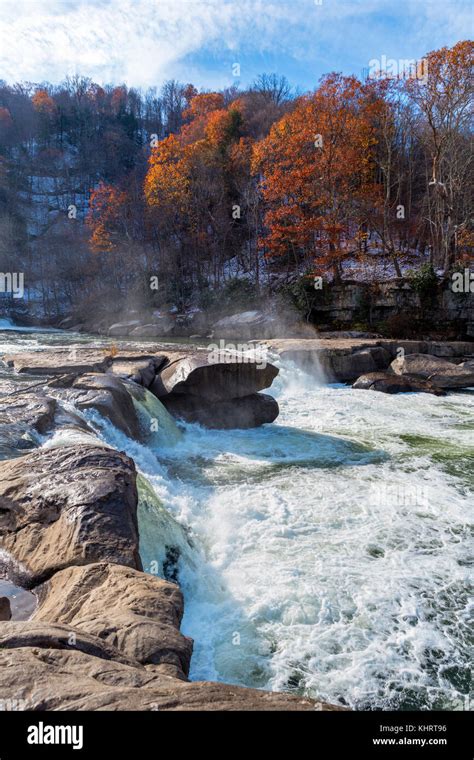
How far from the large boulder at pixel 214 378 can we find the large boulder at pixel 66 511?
5035mm

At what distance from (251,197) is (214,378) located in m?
21.3

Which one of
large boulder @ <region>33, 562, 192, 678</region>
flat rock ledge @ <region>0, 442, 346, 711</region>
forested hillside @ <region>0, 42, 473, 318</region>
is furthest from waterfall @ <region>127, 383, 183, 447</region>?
forested hillside @ <region>0, 42, 473, 318</region>

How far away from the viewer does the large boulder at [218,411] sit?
9.88 m

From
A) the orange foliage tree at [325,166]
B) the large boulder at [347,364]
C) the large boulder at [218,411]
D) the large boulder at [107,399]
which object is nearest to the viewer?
the large boulder at [107,399]

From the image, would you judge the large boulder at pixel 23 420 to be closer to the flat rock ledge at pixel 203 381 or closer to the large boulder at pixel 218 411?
the flat rock ledge at pixel 203 381

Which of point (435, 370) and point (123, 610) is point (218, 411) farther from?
point (435, 370)

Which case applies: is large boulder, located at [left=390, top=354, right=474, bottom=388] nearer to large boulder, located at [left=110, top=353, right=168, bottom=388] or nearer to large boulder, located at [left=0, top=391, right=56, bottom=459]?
large boulder, located at [left=110, top=353, right=168, bottom=388]

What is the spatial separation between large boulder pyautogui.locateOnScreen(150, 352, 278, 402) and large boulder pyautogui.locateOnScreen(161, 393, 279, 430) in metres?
0.11

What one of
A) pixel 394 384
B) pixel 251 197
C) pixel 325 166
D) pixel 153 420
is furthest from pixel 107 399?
pixel 251 197

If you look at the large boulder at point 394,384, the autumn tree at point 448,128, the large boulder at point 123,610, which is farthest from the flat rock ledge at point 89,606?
the autumn tree at point 448,128

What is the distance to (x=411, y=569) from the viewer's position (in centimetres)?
476

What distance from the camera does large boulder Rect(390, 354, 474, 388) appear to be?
14070 millimetres
